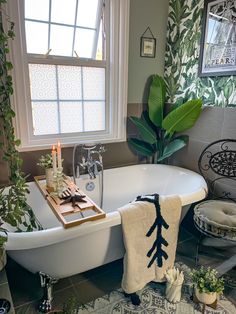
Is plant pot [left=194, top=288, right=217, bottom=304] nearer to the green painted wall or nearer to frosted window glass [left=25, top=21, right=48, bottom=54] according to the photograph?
the green painted wall

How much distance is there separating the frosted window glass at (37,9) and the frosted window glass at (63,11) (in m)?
0.06

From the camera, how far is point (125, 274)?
1488 mm

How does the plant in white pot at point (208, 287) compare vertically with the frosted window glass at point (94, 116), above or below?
below

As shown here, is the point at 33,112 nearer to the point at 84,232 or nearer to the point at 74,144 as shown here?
the point at 74,144

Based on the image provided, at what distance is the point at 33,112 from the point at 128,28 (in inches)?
46.3

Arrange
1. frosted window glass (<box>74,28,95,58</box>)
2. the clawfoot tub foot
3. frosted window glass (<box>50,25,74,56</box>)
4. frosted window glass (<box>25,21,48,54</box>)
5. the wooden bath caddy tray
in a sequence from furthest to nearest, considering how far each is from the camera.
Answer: frosted window glass (<box>74,28,95,58</box>)
frosted window glass (<box>50,25,74,56</box>)
frosted window glass (<box>25,21,48,54</box>)
the clawfoot tub foot
the wooden bath caddy tray

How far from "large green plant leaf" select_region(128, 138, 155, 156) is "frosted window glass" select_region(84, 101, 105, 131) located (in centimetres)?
35

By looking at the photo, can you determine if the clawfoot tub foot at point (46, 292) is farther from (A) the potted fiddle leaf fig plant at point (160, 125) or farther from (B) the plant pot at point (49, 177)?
(A) the potted fiddle leaf fig plant at point (160, 125)

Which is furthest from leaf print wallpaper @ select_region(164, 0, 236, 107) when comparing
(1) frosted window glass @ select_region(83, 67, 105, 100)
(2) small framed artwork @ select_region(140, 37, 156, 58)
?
(1) frosted window glass @ select_region(83, 67, 105, 100)

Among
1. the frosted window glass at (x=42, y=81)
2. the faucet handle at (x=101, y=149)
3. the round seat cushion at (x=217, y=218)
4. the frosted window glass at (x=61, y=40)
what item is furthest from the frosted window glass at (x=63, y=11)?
the round seat cushion at (x=217, y=218)

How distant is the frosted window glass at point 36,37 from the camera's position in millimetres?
1944

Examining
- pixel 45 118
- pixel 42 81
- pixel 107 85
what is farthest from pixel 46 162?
pixel 107 85

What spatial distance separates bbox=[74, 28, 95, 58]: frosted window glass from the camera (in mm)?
2166

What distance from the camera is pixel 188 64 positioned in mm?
2285
